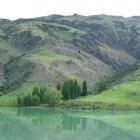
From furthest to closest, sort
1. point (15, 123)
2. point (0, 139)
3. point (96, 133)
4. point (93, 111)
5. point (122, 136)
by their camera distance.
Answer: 1. point (93, 111)
2. point (15, 123)
3. point (96, 133)
4. point (122, 136)
5. point (0, 139)

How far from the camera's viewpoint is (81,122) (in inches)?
5866

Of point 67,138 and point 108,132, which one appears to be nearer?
point 67,138

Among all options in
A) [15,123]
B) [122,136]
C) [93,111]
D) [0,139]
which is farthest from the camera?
[93,111]

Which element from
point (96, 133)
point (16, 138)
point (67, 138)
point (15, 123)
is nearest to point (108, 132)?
point (96, 133)

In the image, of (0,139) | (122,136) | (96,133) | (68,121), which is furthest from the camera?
(68,121)

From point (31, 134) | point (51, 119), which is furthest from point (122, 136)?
point (51, 119)

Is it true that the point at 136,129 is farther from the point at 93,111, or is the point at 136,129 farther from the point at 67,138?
the point at 93,111

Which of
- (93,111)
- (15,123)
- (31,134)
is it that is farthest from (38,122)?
(93,111)

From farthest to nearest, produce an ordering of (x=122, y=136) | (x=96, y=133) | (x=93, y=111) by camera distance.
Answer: (x=93, y=111) → (x=96, y=133) → (x=122, y=136)

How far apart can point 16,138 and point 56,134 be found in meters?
14.6

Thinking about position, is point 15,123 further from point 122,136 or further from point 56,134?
point 122,136

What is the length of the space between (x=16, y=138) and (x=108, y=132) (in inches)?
1186

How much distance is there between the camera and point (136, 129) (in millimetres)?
120938

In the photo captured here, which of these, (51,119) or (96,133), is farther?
(51,119)
